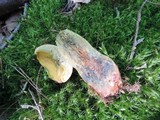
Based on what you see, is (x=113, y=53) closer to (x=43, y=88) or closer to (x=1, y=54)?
(x=43, y=88)

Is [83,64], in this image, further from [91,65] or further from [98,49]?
[98,49]

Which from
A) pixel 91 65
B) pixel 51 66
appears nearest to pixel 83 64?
pixel 91 65

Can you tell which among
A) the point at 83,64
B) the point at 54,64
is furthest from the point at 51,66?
the point at 83,64

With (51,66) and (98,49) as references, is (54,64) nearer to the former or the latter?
(51,66)

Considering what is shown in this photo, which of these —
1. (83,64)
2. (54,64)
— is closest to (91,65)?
(83,64)

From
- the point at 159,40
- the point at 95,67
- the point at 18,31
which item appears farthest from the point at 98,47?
the point at 18,31

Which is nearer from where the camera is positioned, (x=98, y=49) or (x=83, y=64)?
(x=83, y=64)

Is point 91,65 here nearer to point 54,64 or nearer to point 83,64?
point 83,64

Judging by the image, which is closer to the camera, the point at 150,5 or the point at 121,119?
the point at 121,119
